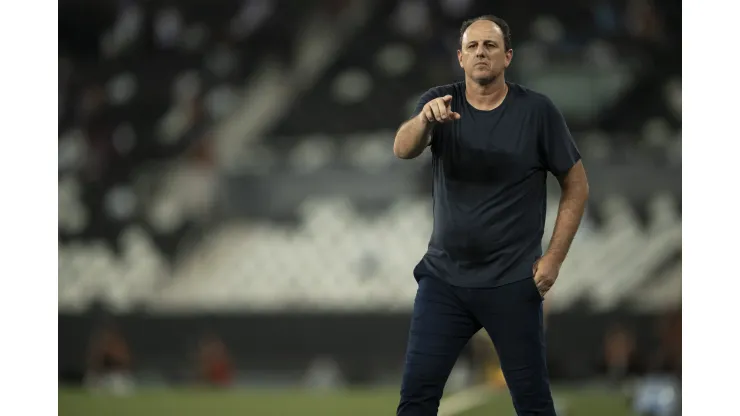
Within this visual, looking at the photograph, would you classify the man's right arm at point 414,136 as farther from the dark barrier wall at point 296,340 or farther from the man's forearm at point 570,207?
the dark barrier wall at point 296,340

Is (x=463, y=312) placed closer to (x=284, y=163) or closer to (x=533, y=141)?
(x=533, y=141)

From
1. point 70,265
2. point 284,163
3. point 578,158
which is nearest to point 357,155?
point 284,163

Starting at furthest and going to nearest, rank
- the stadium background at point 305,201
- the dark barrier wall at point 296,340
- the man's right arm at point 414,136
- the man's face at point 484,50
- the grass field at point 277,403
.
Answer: the stadium background at point 305,201 → the dark barrier wall at point 296,340 → the grass field at point 277,403 → the man's face at point 484,50 → the man's right arm at point 414,136

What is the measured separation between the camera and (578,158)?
9.47ft

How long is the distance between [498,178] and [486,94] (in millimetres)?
265

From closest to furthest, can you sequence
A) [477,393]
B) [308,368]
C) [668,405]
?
[668,405], [477,393], [308,368]

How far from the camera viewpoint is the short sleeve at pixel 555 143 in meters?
2.85

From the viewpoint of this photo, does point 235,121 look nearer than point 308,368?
No

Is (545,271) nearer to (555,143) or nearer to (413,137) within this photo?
(555,143)

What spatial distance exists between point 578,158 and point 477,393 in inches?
184

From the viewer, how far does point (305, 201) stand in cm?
846

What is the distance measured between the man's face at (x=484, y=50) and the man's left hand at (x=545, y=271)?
1.87 ft

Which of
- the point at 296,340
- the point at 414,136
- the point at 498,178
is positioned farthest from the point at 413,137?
the point at 296,340

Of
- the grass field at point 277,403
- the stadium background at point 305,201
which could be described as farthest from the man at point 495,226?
the stadium background at point 305,201
